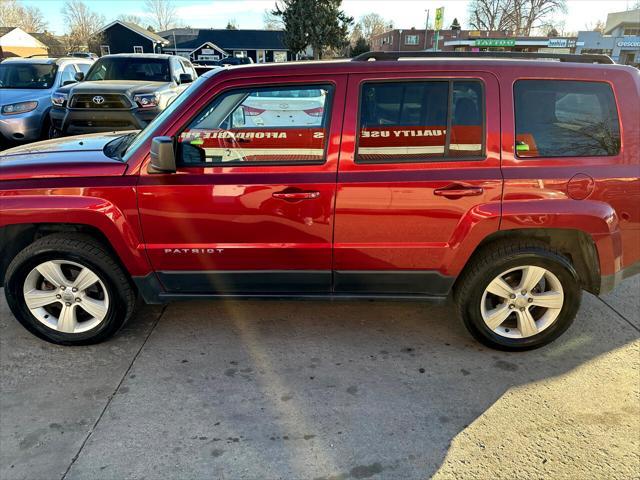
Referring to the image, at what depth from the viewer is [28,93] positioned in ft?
30.3

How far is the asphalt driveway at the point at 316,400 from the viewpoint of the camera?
2.33 meters

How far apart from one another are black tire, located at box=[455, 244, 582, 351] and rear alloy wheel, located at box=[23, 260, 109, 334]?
243cm

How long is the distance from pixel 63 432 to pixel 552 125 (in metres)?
3.33

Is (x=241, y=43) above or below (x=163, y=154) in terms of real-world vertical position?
above

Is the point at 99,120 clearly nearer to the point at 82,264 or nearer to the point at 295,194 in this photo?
the point at 82,264

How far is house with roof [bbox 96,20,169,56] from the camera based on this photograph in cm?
5072

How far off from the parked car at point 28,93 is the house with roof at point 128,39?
145ft

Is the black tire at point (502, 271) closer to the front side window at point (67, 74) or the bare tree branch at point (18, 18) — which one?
the front side window at point (67, 74)

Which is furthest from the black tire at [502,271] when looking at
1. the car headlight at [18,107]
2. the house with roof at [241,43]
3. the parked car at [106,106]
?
the house with roof at [241,43]

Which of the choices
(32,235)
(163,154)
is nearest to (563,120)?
(163,154)

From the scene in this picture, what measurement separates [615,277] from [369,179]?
176 cm

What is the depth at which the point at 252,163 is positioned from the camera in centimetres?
293

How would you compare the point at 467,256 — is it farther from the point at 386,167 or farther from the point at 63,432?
the point at 63,432

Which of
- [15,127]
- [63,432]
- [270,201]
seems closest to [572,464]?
[270,201]
